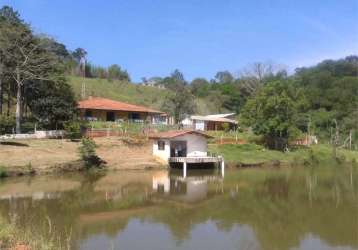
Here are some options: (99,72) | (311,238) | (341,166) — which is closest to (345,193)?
(311,238)

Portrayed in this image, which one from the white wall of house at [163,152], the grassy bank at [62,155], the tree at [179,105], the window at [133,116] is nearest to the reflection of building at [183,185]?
the white wall of house at [163,152]

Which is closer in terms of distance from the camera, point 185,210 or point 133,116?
point 185,210

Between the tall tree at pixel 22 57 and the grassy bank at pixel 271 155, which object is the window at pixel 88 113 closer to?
the tall tree at pixel 22 57

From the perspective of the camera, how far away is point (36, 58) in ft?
124

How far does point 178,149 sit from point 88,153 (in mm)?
8135

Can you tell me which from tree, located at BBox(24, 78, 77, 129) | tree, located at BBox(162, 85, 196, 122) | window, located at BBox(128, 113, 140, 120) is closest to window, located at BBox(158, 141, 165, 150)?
tree, located at BBox(24, 78, 77, 129)

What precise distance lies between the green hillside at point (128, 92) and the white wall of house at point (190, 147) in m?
34.0

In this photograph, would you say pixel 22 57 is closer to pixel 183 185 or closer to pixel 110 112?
pixel 110 112

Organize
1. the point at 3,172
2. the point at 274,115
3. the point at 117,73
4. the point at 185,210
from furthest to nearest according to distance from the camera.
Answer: the point at 117,73
the point at 274,115
the point at 3,172
the point at 185,210

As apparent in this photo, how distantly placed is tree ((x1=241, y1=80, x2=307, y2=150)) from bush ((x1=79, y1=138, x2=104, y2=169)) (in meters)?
18.4

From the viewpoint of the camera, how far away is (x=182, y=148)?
1483 inches

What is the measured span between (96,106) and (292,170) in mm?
20527

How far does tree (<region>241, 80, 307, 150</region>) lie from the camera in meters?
44.4

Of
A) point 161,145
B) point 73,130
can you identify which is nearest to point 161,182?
point 161,145
